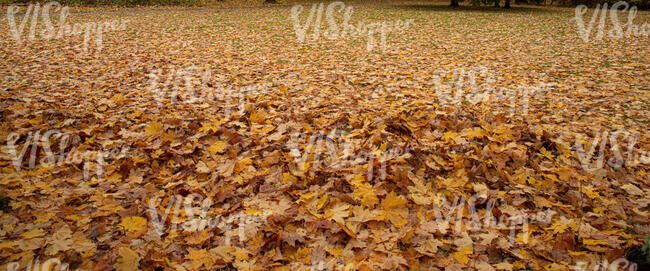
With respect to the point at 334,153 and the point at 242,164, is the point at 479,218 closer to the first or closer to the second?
the point at 334,153

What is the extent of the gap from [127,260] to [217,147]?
1372mm

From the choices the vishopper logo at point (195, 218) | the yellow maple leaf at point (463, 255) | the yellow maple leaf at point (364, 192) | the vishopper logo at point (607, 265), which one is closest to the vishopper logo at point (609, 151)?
the vishopper logo at point (607, 265)

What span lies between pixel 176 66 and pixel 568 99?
613 centimetres

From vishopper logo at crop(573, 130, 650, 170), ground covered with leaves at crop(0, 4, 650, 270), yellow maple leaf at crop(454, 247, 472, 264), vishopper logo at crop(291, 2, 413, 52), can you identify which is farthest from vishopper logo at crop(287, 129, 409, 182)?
vishopper logo at crop(291, 2, 413, 52)

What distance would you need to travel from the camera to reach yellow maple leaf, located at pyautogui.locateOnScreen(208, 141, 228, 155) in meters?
3.17

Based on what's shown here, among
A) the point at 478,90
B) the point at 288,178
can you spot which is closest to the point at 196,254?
the point at 288,178

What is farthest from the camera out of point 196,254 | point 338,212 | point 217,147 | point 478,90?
point 478,90

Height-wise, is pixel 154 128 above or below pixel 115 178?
above

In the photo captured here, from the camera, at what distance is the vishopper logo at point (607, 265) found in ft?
6.11

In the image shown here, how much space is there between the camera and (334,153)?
3.15 meters

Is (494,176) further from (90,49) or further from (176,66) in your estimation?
(90,49)

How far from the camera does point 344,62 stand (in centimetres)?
657

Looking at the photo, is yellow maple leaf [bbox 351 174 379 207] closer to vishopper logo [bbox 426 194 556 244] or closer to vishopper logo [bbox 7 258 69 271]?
vishopper logo [bbox 426 194 556 244]

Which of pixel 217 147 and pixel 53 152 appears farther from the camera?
pixel 217 147
